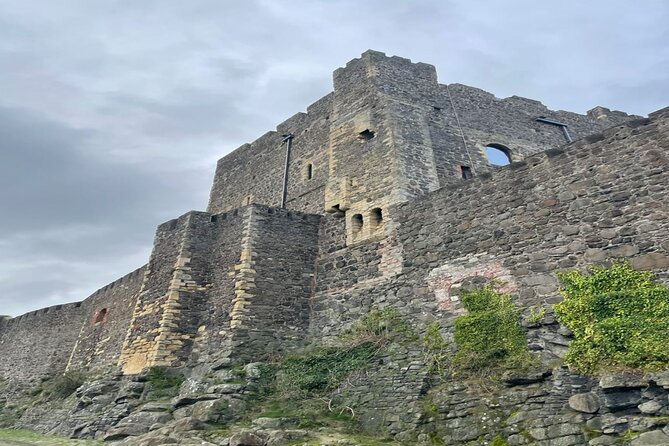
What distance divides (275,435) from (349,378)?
2.79 m

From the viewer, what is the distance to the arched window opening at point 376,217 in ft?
47.9

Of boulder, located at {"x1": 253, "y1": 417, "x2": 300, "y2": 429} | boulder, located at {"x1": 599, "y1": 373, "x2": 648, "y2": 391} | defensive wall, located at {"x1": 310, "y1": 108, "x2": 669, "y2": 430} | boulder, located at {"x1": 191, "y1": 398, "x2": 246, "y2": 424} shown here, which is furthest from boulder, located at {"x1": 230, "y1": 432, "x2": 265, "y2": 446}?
boulder, located at {"x1": 599, "y1": 373, "x2": 648, "y2": 391}

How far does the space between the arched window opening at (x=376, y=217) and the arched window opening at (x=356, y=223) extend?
0.52 m

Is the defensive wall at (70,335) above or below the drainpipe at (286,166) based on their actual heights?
below

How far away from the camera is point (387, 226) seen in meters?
13.8

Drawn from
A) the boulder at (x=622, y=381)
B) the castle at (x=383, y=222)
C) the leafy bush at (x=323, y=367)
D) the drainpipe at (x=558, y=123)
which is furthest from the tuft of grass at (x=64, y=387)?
the drainpipe at (x=558, y=123)

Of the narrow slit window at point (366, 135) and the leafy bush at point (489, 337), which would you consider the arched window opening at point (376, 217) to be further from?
the leafy bush at point (489, 337)

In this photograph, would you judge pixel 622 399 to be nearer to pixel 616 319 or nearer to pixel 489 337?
pixel 616 319

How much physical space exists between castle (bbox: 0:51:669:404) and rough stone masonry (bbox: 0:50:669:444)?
47 mm

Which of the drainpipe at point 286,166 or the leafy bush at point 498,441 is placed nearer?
the leafy bush at point 498,441

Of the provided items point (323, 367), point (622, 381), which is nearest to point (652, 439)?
point (622, 381)

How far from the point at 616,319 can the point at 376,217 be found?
7879 millimetres

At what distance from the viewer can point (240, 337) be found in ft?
42.7

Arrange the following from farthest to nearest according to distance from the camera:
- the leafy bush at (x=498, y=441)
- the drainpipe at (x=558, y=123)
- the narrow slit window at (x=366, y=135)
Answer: the drainpipe at (x=558, y=123) → the narrow slit window at (x=366, y=135) → the leafy bush at (x=498, y=441)
